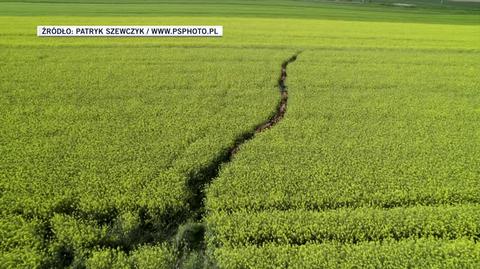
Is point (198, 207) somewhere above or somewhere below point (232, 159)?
below

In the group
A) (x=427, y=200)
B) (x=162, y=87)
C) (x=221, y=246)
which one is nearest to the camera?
(x=221, y=246)

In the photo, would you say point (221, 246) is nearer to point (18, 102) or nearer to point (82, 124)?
point (82, 124)

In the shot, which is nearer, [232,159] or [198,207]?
[198,207]

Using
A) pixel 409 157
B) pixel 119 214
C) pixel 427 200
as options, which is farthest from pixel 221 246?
pixel 409 157
